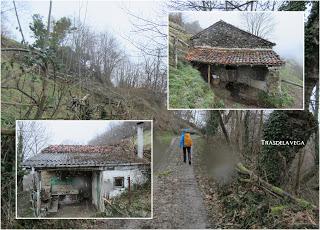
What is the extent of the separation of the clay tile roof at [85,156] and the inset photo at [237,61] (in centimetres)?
85

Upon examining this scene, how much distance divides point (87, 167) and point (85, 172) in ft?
0.23

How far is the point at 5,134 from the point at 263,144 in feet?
11.3

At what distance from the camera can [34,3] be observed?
5871mm

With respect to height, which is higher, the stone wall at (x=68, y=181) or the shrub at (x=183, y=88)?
the shrub at (x=183, y=88)

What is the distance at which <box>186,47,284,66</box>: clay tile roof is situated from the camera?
18.6 feet

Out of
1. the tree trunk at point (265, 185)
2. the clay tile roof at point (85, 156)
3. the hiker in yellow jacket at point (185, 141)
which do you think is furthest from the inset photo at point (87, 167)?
the tree trunk at point (265, 185)

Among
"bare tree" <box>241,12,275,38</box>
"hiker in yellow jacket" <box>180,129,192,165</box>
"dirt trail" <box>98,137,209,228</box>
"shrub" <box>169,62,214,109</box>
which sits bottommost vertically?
"dirt trail" <box>98,137,209,228</box>

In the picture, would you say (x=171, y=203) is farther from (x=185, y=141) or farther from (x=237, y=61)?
(x=237, y=61)

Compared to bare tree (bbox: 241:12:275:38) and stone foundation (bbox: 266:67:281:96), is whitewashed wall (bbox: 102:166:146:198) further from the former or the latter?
bare tree (bbox: 241:12:275:38)

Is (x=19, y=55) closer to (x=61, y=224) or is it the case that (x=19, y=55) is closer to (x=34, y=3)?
(x=34, y=3)

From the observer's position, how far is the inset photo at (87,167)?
576cm

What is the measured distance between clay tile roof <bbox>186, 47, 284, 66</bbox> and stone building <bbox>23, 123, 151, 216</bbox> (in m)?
1.38

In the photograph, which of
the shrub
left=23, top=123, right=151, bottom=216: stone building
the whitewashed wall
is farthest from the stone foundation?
the whitewashed wall

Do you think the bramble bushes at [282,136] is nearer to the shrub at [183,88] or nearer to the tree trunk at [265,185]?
the tree trunk at [265,185]
